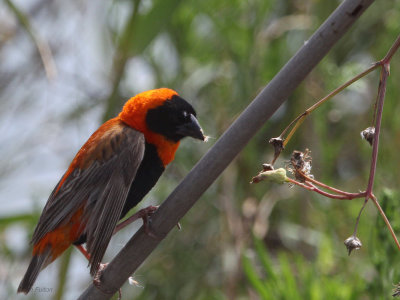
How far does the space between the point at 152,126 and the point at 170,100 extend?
17 centimetres

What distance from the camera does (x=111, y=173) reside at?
2939 mm

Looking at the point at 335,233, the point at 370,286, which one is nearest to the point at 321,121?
the point at 335,233

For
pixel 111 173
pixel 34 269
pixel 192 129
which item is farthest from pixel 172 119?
pixel 34 269

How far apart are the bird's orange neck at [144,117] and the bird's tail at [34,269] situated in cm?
75

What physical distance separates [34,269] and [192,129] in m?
1.03

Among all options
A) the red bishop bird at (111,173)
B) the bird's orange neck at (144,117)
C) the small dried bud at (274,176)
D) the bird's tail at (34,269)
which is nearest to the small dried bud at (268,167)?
the small dried bud at (274,176)

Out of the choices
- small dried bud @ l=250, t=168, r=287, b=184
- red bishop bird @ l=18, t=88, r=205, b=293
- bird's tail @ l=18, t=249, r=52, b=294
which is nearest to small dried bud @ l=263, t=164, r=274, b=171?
small dried bud @ l=250, t=168, r=287, b=184

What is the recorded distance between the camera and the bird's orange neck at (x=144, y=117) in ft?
10.6

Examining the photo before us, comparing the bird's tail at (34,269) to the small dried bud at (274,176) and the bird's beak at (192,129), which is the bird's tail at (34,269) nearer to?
the bird's beak at (192,129)

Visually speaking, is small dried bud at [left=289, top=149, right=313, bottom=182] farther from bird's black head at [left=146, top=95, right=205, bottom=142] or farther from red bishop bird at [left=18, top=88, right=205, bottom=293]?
bird's black head at [left=146, top=95, right=205, bottom=142]

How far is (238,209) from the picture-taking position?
375cm

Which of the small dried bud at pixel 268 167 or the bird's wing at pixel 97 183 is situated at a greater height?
the small dried bud at pixel 268 167

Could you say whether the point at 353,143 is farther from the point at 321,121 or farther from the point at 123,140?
the point at 123,140

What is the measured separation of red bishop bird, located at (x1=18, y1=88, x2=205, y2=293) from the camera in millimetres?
2768
